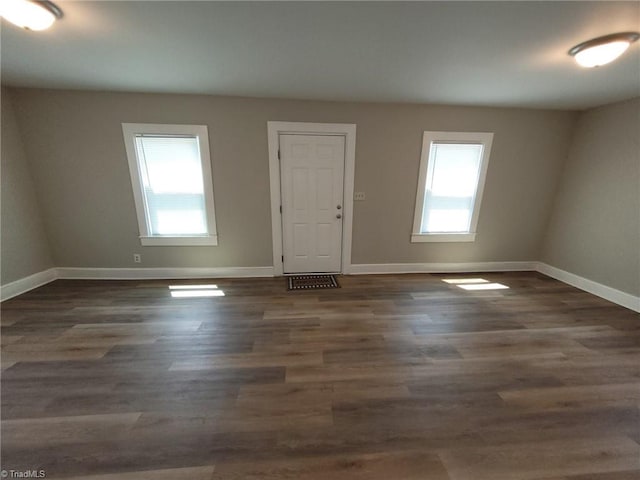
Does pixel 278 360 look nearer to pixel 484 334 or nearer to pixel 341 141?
pixel 484 334

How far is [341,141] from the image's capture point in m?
3.16

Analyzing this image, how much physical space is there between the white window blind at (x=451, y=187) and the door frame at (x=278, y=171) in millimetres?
1154

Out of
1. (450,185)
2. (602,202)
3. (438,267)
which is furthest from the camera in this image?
(438,267)

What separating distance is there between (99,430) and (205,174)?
262 cm

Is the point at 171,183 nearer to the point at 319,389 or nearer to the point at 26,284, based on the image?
the point at 26,284

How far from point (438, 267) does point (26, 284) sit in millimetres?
5548

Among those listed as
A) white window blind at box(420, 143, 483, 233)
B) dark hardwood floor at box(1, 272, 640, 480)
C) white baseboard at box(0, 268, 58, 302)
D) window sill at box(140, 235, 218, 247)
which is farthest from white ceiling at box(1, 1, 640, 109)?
dark hardwood floor at box(1, 272, 640, 480)

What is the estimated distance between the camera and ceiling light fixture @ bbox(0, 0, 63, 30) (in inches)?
52.6

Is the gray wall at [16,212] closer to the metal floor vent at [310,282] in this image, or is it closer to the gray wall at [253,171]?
the gray wall at [253,171]

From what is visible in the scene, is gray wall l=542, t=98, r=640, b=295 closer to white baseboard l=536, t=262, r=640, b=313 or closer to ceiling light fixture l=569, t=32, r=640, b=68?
white baseboard l=536, t=262, r=640, b=313

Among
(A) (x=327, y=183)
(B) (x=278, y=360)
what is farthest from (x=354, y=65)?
(B) (x=278, y=360)

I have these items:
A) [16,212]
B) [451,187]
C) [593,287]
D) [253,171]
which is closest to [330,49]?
[253,171]

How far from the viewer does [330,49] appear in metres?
1.80

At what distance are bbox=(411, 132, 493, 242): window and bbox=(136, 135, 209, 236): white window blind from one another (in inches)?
122
